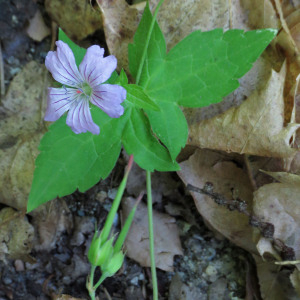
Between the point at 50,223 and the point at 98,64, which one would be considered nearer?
the point at 98,64

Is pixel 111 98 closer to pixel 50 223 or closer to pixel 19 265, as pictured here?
pixel 50 223

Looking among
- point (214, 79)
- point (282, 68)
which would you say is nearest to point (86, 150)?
point (214, 79)

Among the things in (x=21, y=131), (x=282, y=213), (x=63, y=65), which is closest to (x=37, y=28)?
(x=21, y=131)

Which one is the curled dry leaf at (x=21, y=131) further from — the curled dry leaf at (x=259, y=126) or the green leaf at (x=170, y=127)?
the curled dry leaf at (x=259, y=126)

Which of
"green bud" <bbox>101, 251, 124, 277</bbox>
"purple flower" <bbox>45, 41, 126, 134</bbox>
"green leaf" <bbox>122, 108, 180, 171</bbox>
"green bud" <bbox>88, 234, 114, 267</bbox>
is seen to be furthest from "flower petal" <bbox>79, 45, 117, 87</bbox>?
"green bud" <bbox>101, 251, 124, 277</bbox>

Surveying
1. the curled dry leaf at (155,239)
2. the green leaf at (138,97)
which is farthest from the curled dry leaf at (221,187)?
the green leaf at (138,97)
